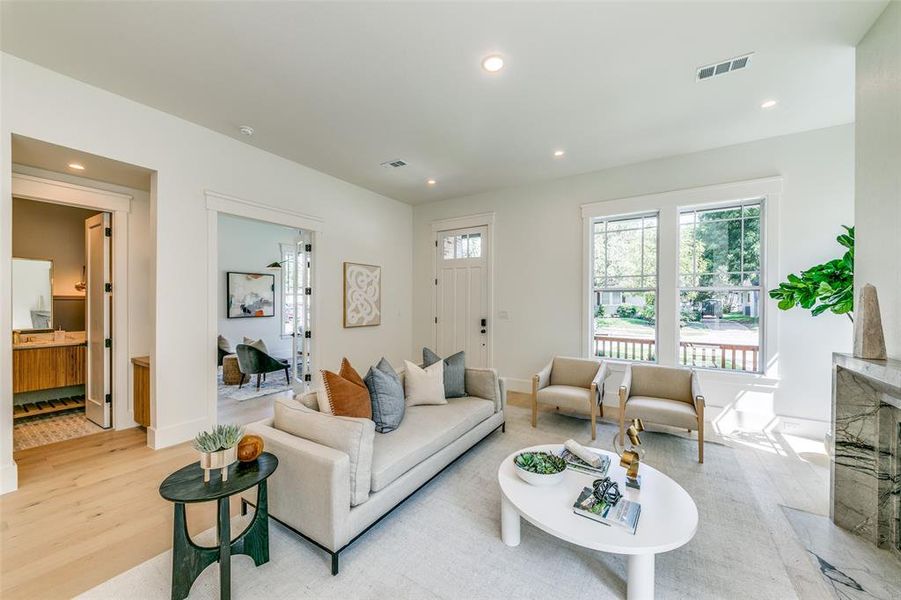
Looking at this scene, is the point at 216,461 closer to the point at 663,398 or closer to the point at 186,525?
the point at 186,525

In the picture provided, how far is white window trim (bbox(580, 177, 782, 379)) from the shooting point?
11.9ft

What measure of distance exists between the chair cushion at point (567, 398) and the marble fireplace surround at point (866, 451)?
5.49 feet

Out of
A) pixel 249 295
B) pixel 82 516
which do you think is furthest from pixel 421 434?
pixel 249 295

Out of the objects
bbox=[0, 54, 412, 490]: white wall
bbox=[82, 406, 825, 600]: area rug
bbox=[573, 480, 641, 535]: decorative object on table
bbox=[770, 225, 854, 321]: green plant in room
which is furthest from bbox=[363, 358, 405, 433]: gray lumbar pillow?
bbox=[770, 225, 854, 321]: green plant in room

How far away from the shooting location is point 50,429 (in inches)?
140

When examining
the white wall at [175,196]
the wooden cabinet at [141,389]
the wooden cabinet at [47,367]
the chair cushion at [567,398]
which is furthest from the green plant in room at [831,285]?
the wooden cabinet at [47,367]

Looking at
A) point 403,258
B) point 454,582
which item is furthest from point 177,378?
point 403,258

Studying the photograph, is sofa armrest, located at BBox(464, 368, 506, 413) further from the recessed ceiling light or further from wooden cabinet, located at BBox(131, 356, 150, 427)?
wooden cabinet, located at BBox(131, 356, 150, 427)

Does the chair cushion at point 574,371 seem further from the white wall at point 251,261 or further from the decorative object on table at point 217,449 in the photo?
the white wall at point 251,261

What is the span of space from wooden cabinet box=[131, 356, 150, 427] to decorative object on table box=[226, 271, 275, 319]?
11.0ft

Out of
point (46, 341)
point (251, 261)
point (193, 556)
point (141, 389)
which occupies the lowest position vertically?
point (193, 556)

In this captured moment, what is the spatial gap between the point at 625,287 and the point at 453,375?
2631 millimetres

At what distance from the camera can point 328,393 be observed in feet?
7.46

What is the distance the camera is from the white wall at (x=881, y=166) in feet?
6.34
